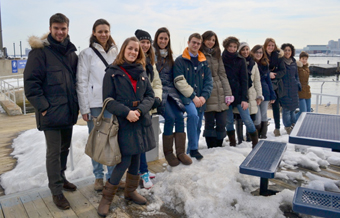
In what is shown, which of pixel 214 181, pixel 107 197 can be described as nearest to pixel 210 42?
pixel 214 181

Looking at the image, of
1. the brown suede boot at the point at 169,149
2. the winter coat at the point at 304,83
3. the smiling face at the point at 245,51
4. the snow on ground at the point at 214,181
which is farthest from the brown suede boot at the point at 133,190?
the winter coat at the point at 304,83

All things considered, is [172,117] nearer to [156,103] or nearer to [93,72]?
[156,103]

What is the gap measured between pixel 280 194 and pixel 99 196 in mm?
1924

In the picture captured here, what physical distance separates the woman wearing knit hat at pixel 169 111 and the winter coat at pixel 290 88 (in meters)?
3.18

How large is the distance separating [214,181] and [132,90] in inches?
53.2

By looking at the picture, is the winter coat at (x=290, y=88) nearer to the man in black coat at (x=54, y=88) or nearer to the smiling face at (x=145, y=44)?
the smiling face at (x=145, y=44)

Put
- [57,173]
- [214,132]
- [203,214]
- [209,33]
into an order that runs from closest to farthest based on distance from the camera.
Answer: [203,214] < [57,173] < [209,33] < [214,132]

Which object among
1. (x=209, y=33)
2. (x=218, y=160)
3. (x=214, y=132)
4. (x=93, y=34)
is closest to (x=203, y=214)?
(x=218, y=160)

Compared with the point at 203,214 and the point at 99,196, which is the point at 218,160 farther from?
the point at 99,196

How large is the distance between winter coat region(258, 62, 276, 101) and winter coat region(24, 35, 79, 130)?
11.7 ft

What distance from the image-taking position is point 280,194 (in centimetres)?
300

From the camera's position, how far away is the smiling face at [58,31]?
114 inches

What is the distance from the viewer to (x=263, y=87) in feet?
17.9

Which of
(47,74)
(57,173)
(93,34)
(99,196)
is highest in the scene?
(93,34)
